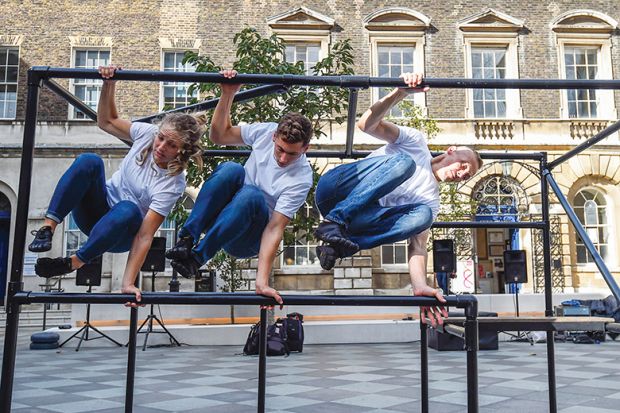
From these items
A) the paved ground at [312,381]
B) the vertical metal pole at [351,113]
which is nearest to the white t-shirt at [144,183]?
the vertical metal pole at [351,113]

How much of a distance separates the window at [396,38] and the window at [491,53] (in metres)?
1.32

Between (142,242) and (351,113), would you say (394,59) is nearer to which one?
(351,113)

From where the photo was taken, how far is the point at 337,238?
8.70 ft

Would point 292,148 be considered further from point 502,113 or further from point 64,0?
point 64,0

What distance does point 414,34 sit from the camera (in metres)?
16.5

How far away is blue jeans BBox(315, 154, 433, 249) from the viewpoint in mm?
2777

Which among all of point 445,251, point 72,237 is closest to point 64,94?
point 445,251

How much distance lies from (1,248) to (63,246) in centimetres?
217

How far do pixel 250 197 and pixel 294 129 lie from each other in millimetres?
378

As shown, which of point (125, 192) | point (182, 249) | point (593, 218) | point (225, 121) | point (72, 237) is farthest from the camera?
point (593, 218)

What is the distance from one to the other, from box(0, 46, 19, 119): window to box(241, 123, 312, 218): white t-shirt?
15.8 meters

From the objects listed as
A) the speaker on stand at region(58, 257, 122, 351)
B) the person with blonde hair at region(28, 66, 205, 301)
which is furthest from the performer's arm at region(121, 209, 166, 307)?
the speaker on stand at region(58, 257, 122, 351)

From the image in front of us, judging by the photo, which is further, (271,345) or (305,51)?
(305,51)

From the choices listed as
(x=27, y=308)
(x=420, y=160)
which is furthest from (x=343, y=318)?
(x=420, y=160)
